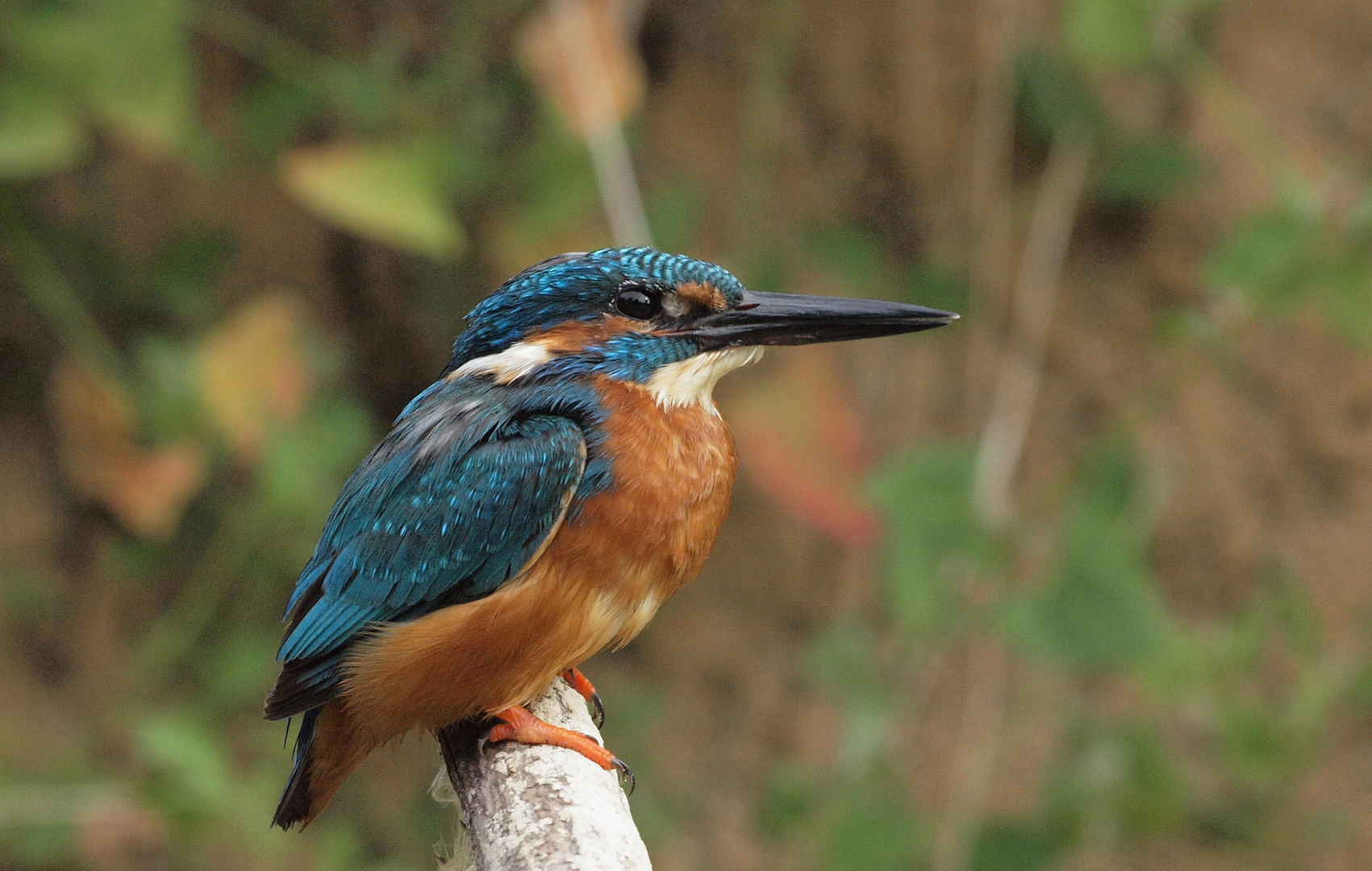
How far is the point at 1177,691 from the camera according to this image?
9.12 ft

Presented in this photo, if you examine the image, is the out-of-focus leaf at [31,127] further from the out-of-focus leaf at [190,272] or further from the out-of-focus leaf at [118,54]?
the out-of-focus leaf at [190,272]

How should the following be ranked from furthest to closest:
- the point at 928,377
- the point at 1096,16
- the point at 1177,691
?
the point at 928,377
the point at 1177,691
the point at 1096,16

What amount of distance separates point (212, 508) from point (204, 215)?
2.40ft

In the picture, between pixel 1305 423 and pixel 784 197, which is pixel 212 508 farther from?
pixel 1305 423

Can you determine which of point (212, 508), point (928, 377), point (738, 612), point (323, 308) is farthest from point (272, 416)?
point (928, 377)

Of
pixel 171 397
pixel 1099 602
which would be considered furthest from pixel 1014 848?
pixel 171 397

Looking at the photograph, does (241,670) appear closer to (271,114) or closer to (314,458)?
(314,458)

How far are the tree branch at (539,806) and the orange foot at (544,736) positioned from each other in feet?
0.04

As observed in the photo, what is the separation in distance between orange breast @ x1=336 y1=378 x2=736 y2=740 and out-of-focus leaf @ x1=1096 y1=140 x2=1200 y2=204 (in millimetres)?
1680

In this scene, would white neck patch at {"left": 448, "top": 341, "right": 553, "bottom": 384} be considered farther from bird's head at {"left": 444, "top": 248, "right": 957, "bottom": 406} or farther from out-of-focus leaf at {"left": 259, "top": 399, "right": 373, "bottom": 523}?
out-of-focus leaf at {"left": 259, "top": 399, "right": 373, "bottom": 523}

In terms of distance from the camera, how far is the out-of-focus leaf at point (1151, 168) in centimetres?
308

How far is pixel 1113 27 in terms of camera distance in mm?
2607

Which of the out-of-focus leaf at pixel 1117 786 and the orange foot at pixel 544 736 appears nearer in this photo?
the orange foot at pixel 544 736

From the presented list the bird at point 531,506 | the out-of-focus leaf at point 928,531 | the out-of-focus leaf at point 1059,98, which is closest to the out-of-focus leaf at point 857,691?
the out-of-focus leaf at point 928,531
